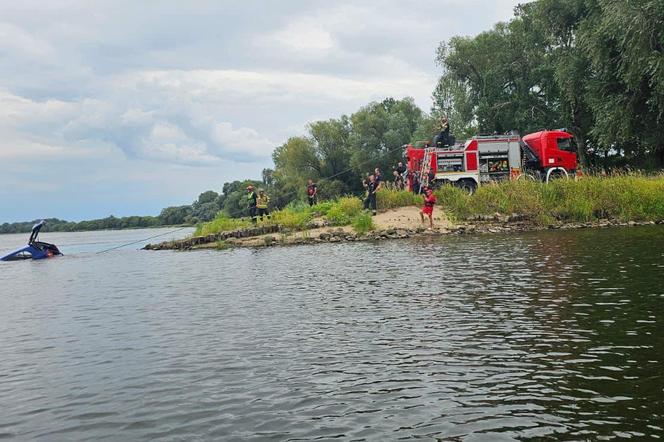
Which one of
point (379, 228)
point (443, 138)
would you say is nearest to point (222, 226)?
point (379, 228)

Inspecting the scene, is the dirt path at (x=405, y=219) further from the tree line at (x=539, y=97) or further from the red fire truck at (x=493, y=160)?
the tree line at (x=539, y=97)

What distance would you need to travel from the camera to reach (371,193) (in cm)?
3064

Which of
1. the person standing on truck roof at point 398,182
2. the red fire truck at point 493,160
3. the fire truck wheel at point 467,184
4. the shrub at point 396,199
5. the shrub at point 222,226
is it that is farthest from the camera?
the person standing on truck roof at point 398,182

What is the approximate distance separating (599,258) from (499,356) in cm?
945

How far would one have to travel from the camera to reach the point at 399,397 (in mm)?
5785

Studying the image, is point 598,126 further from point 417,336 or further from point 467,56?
point 417,336

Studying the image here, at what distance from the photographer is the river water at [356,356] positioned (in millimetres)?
5250

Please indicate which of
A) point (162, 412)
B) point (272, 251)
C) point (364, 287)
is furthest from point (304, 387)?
point (272, 251)

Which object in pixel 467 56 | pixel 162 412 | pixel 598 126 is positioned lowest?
pixel 162 412

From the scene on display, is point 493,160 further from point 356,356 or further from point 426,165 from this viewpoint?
point 356,356

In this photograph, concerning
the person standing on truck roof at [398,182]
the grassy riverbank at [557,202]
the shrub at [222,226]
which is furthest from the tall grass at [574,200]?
the shrub at [222,226]

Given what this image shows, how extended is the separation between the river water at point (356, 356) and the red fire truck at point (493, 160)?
59.6ft

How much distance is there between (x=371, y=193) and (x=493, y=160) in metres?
8.36

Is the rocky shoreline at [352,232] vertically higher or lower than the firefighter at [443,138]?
lower
